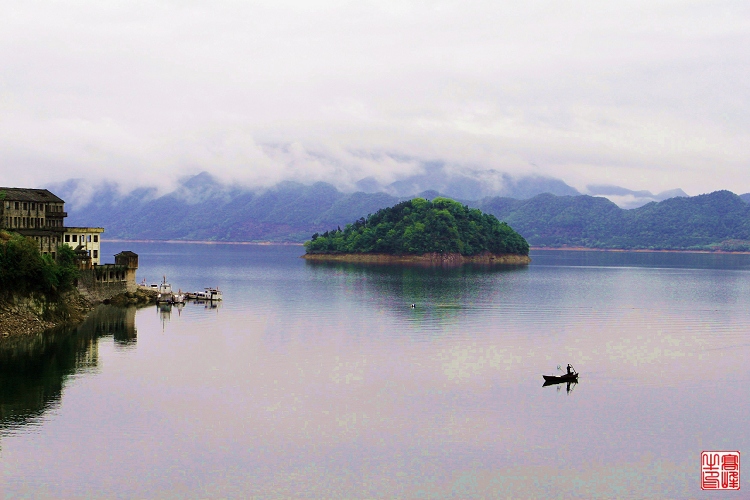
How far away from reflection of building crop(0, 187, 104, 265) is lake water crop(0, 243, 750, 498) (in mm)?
12534

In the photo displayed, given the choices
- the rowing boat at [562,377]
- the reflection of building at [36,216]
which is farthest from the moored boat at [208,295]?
the rowing boat at [562,377]

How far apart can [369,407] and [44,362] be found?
100.0ft

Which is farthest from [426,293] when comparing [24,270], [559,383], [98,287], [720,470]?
[720,470]

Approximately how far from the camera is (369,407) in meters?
60.4

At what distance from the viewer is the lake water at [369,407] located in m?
46.2

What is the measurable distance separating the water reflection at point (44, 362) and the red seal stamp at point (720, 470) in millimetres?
39874

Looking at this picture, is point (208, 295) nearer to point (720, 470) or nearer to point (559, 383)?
point (559, 383)

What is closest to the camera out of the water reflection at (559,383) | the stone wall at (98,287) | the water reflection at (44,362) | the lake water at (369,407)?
the lake water at (369,407)

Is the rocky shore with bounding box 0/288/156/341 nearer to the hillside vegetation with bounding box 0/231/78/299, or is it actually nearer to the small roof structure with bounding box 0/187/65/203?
the hillside vegetation with bounding box 0/231/78/299

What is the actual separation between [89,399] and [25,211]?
188 feet

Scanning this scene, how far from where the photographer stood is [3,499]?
4250cm

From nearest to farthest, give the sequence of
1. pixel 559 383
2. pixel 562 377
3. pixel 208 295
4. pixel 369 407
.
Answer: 1. pixel 369 407
2. pixel 559 383
3. pixel 562 377
4. pixel 208 295

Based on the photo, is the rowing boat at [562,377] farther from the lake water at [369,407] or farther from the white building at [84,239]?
the white building at [84,239]

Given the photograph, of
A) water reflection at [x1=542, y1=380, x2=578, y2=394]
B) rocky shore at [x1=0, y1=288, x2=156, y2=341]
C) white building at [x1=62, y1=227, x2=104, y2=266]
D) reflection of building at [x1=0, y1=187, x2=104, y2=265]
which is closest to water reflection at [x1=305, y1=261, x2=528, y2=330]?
water reflection at [x1=542, y1=380, x2=578, y2=394]
